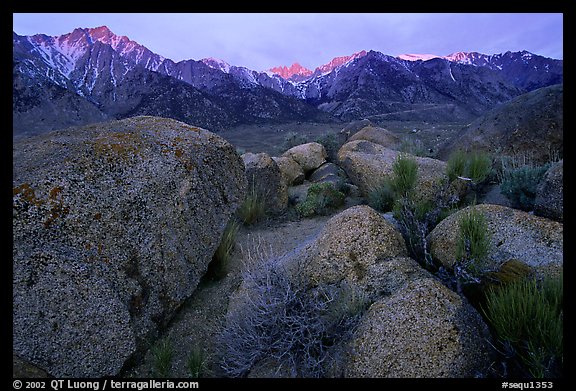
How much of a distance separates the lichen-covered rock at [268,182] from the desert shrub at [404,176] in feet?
6.88

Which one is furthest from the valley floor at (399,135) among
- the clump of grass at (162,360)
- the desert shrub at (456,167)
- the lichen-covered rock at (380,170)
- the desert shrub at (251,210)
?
the clump of grass at (162,360)

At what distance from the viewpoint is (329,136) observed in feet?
39.4

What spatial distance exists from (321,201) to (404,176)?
1.50m

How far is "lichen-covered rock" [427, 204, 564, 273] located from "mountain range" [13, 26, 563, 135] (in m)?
35.8

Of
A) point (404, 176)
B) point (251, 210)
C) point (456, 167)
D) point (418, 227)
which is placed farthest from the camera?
point (456, 167)

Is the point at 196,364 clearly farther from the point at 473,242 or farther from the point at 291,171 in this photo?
the point at 291,171

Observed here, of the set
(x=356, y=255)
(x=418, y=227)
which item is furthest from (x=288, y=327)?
(x=418, y=227)

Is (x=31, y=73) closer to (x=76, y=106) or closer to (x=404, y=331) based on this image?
(x=76, y=106)

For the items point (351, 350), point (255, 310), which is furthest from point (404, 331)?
point (255, 310)

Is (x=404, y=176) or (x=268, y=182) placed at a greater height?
(x=404, y=176)

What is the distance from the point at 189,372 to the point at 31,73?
49.1 metres

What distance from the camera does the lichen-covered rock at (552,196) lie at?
306cm

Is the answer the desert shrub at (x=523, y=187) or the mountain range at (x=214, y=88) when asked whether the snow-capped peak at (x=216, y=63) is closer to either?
the mountain range at (x=214, y=88)

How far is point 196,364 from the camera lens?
2488mm
